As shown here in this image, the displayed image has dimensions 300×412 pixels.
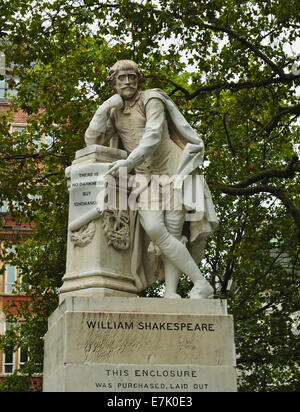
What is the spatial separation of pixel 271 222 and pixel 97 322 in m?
14.1

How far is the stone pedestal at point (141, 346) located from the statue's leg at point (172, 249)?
12.5 inches

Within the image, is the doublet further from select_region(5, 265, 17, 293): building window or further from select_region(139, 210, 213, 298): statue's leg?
select_region(5, 265, 17, 293): building window

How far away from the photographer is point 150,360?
796cm

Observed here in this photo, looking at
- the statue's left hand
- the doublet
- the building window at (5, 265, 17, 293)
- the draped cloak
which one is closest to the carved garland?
the draped cloak

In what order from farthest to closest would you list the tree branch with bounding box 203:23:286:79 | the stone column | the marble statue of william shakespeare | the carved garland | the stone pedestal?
the tree branch with bounding box 203:23:286:79, the marble statue of william shakespeare, the carved garland, the stone column, the stone pedestal

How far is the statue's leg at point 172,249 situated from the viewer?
28.5 feet

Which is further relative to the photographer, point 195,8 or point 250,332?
point 250,332

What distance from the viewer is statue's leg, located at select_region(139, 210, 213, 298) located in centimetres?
869

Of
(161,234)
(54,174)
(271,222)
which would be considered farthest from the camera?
(271,222)

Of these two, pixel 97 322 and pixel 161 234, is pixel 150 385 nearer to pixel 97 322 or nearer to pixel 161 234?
pixel 97 322

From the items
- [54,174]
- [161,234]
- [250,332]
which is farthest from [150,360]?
[250,332]

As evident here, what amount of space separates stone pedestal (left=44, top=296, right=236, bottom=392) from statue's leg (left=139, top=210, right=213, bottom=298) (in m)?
0.32
